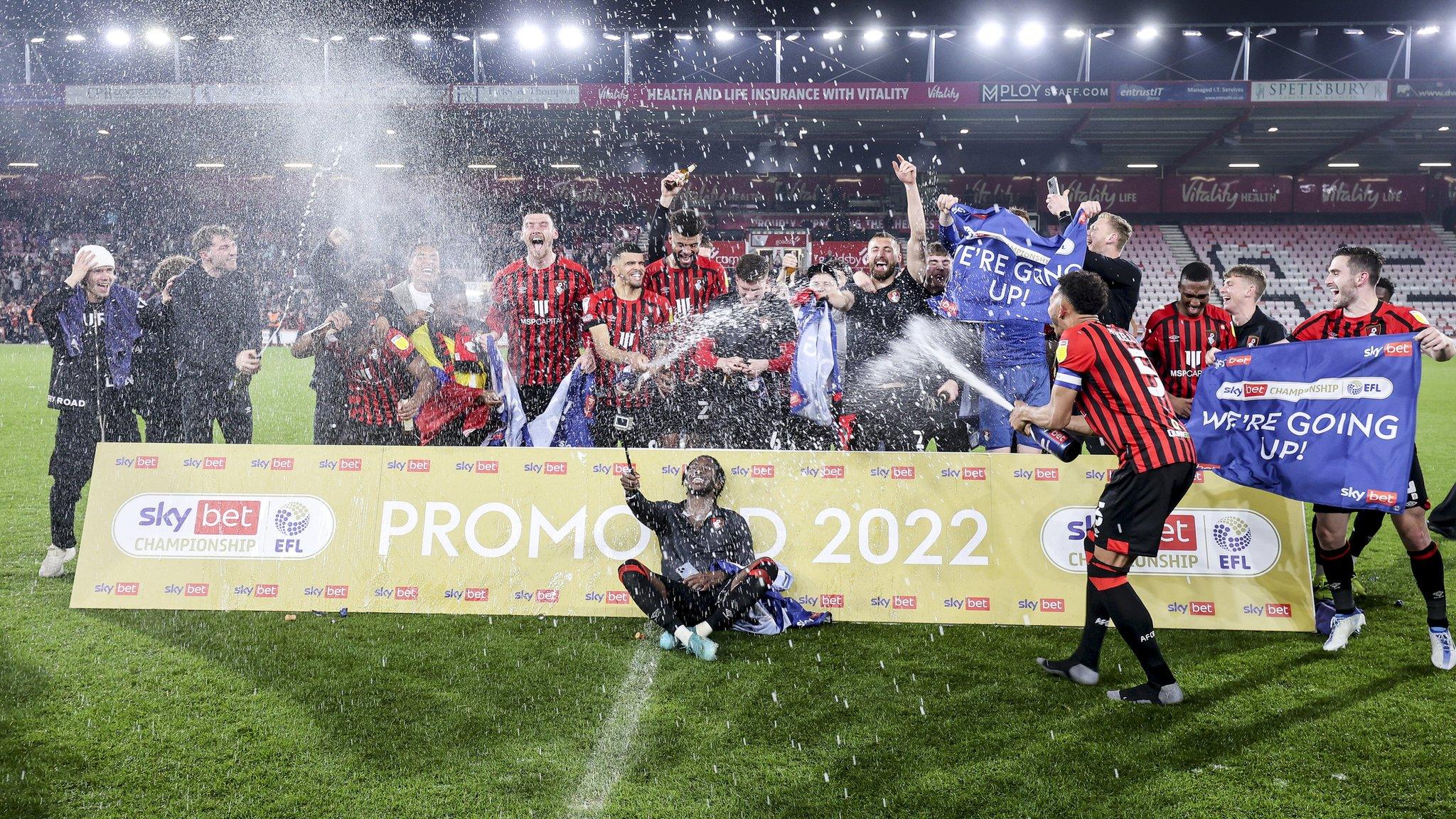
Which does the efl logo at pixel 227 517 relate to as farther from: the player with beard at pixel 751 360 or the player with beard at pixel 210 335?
the player with beard at pixel 751 360

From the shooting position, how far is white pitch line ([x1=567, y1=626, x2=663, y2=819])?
10.6 feet

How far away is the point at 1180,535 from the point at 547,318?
4.22 metres

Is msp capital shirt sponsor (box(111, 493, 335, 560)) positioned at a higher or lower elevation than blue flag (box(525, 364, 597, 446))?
lower

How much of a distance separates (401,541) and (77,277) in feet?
9.44

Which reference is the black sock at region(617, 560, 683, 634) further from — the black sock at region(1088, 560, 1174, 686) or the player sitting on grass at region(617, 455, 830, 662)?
the black sock at region(1088, 560, 1174, 686)

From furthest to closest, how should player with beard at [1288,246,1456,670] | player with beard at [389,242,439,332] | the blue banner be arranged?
the blue banner < player with beard at [389,242,439,332] < player with beard at [1288,246,1456,670]

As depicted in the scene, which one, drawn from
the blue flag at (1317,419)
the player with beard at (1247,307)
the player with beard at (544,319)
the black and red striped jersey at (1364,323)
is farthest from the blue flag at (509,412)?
the black and red striped jersey at (1364,323)

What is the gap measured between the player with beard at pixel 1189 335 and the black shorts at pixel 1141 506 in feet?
6.16

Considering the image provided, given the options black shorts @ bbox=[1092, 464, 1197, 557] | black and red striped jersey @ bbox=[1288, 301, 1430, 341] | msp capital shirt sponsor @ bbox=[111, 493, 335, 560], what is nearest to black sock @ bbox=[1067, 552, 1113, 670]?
black shorts @ bbox=[1092, 464, 1197, 557]

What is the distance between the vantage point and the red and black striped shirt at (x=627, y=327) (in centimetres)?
670

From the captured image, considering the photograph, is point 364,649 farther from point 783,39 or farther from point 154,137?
point 154,137

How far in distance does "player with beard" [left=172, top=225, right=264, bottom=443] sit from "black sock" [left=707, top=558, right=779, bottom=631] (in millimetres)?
3927

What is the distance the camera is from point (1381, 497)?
15.1 ft

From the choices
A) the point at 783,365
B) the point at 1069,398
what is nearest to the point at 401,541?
the point at 783,365
